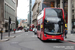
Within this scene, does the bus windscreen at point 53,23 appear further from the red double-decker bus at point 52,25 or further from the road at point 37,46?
the road at point 37,46

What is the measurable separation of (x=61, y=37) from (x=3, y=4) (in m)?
42.8

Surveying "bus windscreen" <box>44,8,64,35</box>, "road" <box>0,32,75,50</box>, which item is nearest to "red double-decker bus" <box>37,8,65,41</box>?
"bus windscreen" <box>44,8,64,35</box>

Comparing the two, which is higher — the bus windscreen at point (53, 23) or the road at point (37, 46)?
the bus windscreen at point (53, 23)

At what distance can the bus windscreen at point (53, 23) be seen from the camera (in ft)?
47.0

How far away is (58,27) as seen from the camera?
14.4 m

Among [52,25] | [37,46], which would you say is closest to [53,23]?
[52,25]

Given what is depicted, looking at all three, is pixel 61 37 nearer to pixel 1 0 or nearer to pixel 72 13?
pixel 72 13

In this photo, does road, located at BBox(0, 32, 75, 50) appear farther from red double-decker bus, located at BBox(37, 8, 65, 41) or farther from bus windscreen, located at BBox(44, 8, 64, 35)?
bus windscreen, located at BBox(44, 8, 64, 35)

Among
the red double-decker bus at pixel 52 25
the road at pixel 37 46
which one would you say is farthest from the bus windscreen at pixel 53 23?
the road at pixel 37 46

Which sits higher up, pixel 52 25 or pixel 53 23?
pixel 53 23

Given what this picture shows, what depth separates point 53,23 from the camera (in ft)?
47.0

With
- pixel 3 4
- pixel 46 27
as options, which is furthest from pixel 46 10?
pixel 3 4

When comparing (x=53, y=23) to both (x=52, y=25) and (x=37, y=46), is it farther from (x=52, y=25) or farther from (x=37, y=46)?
(x=37, y=46)

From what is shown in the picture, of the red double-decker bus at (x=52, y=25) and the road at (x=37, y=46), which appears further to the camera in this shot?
the red double-decker bus at (x=52, y=25)
